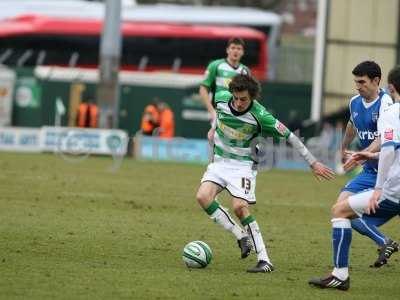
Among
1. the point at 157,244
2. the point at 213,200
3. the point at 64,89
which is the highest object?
the point at 213,200

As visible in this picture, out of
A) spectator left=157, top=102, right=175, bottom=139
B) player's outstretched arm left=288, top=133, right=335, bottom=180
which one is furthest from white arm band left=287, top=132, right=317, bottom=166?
spectator left=157, top=102, right=175, bottom=139

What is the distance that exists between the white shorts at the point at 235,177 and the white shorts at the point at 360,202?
180 centimetres

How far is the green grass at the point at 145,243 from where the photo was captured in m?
10.8

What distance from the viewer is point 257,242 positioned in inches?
485

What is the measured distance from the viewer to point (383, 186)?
34.6ft

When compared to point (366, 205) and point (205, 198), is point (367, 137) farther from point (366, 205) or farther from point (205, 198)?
point (366, 205)

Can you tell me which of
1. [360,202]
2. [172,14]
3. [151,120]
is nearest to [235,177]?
[360,202]

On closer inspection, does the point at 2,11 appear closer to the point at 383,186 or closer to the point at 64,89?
the point at 64,89

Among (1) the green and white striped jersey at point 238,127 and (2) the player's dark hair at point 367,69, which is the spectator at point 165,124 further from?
(2) the player's dark hair at point 367,69

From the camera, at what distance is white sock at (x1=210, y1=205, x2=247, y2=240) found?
12.6 meters

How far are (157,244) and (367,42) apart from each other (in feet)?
79.2

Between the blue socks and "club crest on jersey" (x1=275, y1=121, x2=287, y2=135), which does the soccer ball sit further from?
the blue socks

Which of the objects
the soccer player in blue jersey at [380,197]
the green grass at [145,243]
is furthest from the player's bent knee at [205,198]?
the soccer player in blue jersey at [380,197]

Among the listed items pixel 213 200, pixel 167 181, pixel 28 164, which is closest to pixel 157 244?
pixel 213 200
